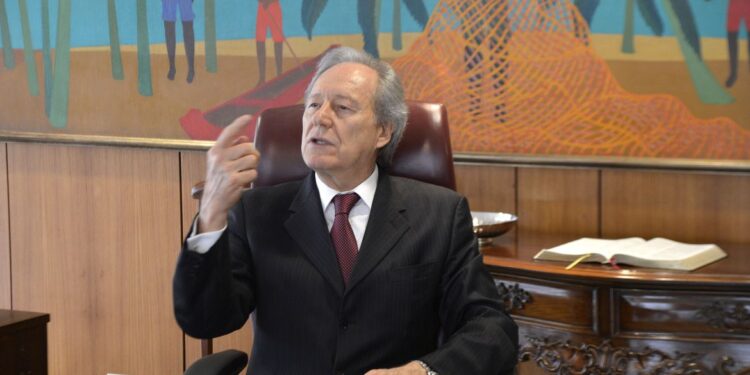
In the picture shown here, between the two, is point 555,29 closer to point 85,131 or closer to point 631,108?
point 631,108

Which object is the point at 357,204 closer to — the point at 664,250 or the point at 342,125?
the point at 342,125

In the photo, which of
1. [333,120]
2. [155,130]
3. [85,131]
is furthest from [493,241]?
[85,131]

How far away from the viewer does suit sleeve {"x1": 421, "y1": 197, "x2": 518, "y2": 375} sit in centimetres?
210

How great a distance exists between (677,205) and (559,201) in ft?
1.23

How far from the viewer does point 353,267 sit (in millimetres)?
2225

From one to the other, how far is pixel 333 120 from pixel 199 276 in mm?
480

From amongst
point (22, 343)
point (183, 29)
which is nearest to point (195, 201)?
point (183, 29)

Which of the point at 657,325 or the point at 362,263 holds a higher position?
the point at 362,263

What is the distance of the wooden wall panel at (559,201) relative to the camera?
324 cm

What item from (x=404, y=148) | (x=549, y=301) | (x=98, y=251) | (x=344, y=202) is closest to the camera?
(x=344, y=202)

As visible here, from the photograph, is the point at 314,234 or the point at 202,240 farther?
the point at 314,234

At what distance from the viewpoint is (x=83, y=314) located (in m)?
4.27

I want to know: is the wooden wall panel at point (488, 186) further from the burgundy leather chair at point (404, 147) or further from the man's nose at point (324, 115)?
the man's nose at point (324, 115)

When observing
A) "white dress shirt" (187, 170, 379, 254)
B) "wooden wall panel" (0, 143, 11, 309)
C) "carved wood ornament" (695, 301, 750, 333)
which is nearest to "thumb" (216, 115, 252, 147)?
"white dress shirt" (187, 170, 379, 254)
